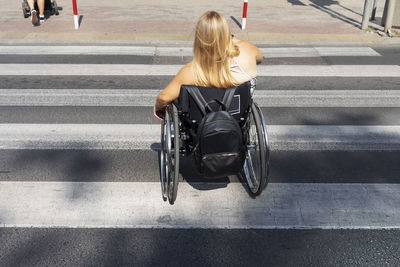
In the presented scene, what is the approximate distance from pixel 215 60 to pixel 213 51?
0.08 metres

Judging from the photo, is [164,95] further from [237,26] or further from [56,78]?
[237,26]

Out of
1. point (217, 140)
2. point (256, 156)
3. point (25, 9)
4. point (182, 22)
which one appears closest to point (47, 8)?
point (25, 9)

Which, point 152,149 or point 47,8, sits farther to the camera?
point 47,8

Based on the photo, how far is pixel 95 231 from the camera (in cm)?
326

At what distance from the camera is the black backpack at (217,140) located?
3.08m

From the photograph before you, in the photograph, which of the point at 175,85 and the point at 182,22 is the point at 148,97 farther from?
the point at 182,22

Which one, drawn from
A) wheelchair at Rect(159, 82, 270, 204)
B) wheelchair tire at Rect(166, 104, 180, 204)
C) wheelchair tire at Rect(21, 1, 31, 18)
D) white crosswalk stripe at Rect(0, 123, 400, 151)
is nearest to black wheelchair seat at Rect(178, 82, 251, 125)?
wheelchair at Rect(159, 82, 270, 204)

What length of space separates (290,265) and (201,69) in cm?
161

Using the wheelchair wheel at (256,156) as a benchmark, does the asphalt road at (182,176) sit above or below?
below

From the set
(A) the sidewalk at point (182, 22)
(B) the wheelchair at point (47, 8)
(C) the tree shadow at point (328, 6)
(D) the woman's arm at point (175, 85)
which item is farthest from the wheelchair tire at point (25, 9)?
(D) the woman's arm at point (175, 85)

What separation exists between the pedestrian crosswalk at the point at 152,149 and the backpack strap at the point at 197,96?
90cm

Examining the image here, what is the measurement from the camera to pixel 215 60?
328 cm

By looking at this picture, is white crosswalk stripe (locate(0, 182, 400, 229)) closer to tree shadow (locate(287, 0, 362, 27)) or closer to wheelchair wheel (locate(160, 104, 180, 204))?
wheelchair wheel (locate(160, 104, 180, 204))

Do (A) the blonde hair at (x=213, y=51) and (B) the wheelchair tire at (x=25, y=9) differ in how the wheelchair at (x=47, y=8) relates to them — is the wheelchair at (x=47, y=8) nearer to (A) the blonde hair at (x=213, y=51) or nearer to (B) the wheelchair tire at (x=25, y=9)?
(B) the wheelchair tire at (x=25, y=9)
